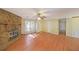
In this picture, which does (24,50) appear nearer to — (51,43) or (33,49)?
(33,49)

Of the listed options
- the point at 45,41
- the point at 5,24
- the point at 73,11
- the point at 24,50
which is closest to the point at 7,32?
the point at 5,24

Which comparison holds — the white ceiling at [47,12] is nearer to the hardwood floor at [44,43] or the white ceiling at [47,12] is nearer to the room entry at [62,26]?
the room entry at [62,26]

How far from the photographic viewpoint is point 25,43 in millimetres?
1880

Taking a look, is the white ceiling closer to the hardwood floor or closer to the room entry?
the room entry

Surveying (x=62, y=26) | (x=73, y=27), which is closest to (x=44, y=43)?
(x=62, y=26)

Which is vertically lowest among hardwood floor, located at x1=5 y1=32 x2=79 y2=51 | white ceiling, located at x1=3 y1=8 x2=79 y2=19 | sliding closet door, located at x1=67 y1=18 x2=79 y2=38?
hardwood floor, located at x1=5 y1=32 x2=79 y2=51

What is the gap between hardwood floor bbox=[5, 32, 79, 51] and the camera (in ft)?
6.02

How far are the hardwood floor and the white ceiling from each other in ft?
1.08

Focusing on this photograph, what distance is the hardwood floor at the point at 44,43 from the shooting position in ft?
6.02

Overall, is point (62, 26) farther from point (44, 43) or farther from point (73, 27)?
point (44, 43)

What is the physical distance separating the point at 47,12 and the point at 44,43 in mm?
521

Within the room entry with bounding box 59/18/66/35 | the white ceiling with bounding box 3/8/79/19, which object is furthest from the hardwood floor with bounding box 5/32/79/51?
the white ceiling with bounding box 3/8/79/19

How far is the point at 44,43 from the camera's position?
1.87 meters

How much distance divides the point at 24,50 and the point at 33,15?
0.61m
